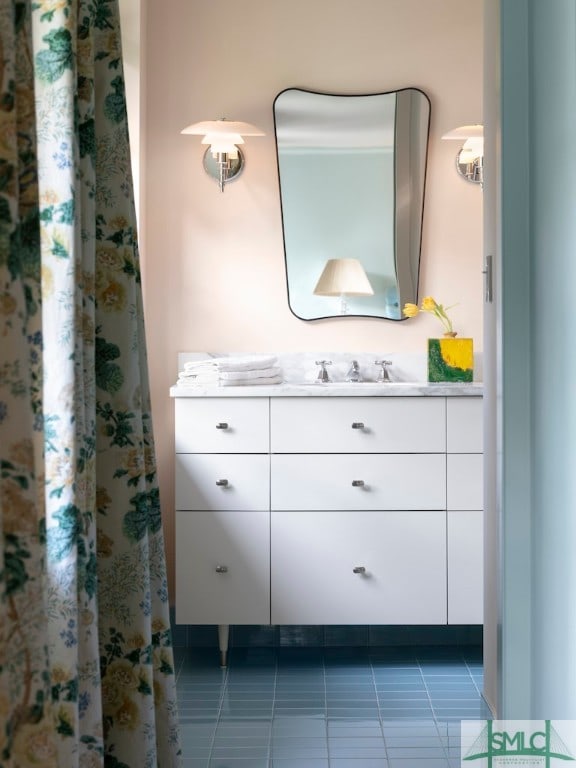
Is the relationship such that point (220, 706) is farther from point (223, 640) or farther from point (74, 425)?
point (74, 425)

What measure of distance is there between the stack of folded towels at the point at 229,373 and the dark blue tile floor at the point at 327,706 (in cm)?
99

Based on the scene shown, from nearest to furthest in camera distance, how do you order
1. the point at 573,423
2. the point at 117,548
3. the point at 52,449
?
the point at 52,449 → the point at 117,548 → the point at 573,423

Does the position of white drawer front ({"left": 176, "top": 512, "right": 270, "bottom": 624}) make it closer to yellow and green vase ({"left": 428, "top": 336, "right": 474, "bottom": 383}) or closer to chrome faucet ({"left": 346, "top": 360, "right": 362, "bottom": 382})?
chrome faucet ({"left": 346, "top": 360, "right": 362, "bottom": 382})

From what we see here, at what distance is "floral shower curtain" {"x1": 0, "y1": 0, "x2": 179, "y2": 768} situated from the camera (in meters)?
0.96

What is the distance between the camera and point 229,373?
3.17 metres

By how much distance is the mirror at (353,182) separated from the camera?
3572mm

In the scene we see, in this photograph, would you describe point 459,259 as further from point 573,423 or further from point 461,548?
point 573,423

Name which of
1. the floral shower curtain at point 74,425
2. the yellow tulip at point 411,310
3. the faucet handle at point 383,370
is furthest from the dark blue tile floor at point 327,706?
the yellow tulip at point 411,310

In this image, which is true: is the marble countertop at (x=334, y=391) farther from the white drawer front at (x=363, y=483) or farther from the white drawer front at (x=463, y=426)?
the white drawer front at (x=363, y=483)

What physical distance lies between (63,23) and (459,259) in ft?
8.34

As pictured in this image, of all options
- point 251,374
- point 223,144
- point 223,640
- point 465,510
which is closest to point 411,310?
point 251,374

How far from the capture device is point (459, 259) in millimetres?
3619

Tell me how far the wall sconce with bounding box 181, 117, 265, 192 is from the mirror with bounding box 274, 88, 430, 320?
6.8 inches

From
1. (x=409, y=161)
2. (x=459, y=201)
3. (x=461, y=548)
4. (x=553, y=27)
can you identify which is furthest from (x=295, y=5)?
(x=461, y=548)
